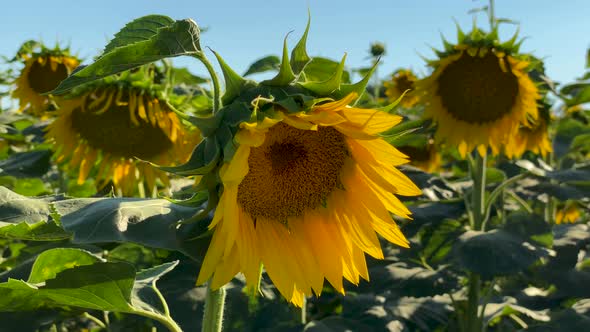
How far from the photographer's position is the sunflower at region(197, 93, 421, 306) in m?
1.51

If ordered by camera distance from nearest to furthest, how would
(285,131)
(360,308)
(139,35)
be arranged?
(139,35)
(285,131)
(360,308)

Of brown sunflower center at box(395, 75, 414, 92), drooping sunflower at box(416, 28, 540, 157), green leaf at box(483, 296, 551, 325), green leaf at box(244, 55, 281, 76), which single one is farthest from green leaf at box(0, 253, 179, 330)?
brown sunflower center at box(395, 75, 414, 92)

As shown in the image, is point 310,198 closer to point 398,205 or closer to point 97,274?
point 398,205

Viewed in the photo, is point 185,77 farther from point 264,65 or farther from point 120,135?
point 264,65

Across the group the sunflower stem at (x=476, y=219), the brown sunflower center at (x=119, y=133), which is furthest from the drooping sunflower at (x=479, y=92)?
the brown sunflower center at (x=119, y=133)

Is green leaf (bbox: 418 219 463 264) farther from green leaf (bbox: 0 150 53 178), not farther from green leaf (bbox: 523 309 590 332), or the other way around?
green leaf (bbox: 0 150 53 178)

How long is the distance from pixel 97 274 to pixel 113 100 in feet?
6.35

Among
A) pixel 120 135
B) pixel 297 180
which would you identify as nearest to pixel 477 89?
pixel 120 135

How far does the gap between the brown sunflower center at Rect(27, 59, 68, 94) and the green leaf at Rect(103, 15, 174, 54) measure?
321 centimetres

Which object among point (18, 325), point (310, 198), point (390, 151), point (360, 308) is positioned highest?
point (390, 151)

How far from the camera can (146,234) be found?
135 centimetres

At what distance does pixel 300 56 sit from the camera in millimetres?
1401

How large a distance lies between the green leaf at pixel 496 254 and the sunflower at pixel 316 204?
119 cm

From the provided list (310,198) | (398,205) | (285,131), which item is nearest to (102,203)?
(285,131)
